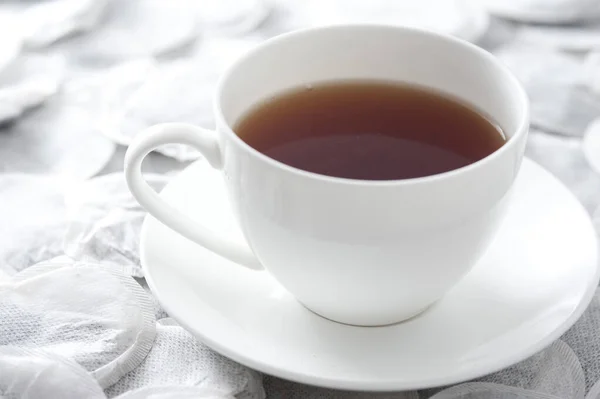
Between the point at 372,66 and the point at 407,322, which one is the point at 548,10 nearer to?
the point at 372,66

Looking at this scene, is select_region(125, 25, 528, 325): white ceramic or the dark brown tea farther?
the dark brown tea

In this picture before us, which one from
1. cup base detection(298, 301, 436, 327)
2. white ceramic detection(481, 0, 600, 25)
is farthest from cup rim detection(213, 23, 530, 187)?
white ceramic detection(481, 0, 600, 25)

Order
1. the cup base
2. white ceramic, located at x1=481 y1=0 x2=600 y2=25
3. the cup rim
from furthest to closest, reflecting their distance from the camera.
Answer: white ceramic, located at x1=481 y1=0 x2=600 y2=25, the cup base, the cup rim

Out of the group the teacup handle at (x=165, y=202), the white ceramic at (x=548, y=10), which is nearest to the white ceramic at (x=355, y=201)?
the teacup handle at (x=165, y=202)

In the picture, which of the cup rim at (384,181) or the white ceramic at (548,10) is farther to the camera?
the white ceramic at (548,10)

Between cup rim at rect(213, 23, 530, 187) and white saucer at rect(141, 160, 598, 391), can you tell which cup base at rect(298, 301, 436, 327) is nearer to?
white saucer at rect(141, 160, 598, 391)

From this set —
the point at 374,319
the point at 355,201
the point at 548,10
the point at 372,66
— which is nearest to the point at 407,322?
the point at 374,319

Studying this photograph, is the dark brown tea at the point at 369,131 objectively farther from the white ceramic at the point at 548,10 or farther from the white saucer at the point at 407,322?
the white ceramic at the point at 548,10
